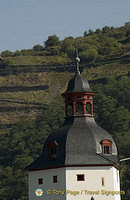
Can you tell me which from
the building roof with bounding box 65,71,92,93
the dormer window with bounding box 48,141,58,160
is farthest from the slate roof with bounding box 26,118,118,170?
the building roof with bounding box 65,71,92,93

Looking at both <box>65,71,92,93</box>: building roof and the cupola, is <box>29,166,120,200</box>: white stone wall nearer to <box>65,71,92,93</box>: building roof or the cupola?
the cupola

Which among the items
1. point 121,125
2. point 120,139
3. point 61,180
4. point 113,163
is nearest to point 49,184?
point 61,180

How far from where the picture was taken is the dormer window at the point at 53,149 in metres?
58.1

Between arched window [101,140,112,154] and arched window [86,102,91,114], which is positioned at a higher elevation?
arched window [86,102,91,114]

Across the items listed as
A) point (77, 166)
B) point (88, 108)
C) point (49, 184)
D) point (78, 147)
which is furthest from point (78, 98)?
point (49, 184)

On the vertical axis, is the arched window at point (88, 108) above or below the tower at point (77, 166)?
above

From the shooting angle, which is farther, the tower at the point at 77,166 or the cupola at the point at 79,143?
the cupola at the point at 79,143

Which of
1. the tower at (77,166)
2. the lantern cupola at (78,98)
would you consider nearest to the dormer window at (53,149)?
the tower at (77,166)

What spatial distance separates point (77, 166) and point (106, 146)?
9.63 ft

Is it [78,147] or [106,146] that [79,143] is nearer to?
[78,147]

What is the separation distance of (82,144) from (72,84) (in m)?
6.01

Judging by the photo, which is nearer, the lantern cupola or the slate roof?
the slate roof

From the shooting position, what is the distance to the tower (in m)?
56.5

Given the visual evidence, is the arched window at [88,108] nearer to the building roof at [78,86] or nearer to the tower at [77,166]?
the tower at [77,166]
